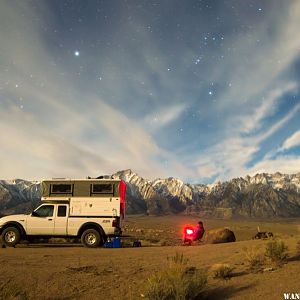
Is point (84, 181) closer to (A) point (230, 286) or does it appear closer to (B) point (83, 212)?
(B) point (83, 212)

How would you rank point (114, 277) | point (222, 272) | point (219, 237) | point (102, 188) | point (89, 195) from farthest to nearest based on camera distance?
point (219, 237), point (102, 188), point (89, 195), point (114, 277), point (222, 272)

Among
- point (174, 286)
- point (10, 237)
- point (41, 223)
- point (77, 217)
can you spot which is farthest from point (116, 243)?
point (174, 286)

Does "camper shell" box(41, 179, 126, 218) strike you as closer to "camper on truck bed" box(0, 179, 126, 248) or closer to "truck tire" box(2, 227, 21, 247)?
"camper on truck bed" box(0, 179, 126, 248)

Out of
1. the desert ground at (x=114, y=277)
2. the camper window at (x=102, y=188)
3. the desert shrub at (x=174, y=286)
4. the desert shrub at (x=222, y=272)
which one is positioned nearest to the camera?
the desert shrub at (x=174, y=286)

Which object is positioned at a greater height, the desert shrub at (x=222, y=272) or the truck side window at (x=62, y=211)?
the truck side window at (x=62, y=211)

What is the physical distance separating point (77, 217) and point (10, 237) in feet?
10.8

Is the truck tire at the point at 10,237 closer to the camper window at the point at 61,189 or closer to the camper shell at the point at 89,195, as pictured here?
the camper shell at the point at 89,195

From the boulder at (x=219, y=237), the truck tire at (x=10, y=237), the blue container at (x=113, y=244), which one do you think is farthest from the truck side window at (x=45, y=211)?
the boulder at (x=219, y=237)

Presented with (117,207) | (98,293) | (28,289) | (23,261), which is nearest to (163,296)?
(98,293)

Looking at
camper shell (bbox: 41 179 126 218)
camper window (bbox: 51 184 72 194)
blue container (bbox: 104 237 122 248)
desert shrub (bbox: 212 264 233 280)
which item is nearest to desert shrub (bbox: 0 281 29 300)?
desert shrub (bbox: 212 264 233 280)

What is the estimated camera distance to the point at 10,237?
1900 centimetres

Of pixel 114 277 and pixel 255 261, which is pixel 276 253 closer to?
pixel 255 261

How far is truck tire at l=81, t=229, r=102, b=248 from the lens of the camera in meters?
19.0

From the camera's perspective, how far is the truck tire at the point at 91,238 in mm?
19016
